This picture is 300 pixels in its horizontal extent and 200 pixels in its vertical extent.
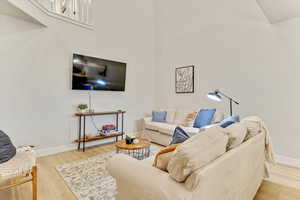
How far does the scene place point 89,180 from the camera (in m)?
2.07

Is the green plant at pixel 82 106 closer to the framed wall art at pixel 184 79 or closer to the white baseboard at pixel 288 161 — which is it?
the framed wall art at pixel 184 79

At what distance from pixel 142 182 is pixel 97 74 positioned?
10.0 feet

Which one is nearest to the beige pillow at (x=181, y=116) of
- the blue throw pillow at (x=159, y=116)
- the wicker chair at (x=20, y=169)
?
the blue throw pillow at (x=159, y=116)

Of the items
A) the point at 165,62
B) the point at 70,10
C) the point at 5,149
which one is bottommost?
the point at 5,149

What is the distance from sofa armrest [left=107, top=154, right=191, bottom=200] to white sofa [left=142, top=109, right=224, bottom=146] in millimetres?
2156

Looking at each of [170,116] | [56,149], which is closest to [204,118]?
[170,116]

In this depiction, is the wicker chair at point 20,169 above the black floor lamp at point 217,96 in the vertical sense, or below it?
below

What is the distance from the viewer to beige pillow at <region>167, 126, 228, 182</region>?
0.88 m

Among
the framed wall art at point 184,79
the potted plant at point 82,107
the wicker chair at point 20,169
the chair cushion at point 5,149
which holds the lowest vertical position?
the wicker chair at point 20,169

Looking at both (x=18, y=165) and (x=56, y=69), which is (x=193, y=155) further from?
(x=56, y=69)

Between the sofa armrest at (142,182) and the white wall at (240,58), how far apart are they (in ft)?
9.30

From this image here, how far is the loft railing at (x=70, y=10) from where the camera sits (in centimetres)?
304

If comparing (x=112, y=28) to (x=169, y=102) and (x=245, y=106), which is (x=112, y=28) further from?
(x=245, y=106)

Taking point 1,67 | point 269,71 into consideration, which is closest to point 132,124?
point 1,67
